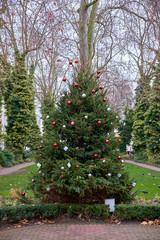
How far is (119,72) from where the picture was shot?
797 inches

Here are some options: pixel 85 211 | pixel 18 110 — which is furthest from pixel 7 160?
pixel 85 211

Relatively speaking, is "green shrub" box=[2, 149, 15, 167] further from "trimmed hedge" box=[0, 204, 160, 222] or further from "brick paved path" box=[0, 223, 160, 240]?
"brick paved path" box=[0, 223, 160, 240]

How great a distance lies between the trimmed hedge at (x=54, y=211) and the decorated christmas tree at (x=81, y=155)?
9.4 inches

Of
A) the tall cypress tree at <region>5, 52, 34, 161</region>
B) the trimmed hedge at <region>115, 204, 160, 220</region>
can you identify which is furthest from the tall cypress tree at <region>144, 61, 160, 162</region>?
the trimmed hedge at <region>115, 204, 160, 220</region>

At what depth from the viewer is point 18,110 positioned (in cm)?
1747

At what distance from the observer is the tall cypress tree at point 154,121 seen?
15.7 m

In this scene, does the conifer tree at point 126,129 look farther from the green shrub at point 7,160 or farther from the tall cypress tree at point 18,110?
the green shrub at point 7,160

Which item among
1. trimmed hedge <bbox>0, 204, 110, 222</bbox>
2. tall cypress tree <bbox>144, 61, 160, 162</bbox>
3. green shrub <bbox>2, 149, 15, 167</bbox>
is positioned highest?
tall cypress tree <bbox>144, 61, 160, 162</bbox>

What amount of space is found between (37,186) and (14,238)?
A: 1.24 metres

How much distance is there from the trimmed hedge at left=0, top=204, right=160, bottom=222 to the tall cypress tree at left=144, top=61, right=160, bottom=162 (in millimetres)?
11564

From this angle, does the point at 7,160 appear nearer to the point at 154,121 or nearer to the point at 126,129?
the point at 154,121

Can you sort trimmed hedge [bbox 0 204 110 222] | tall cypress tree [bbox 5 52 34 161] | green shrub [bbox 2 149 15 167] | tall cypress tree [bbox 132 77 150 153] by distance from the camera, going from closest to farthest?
trimmed hedge [bbox 0 204 110 222] → green shrub [bbox 2 149 15 167] → tall cypress tree [bbox 5 52 34 161] → tall cypress tree [bbox 132 77 150 153]

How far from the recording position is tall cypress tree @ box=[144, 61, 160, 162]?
15680mm

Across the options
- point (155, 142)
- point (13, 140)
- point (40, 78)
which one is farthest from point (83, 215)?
point (40, 78)
